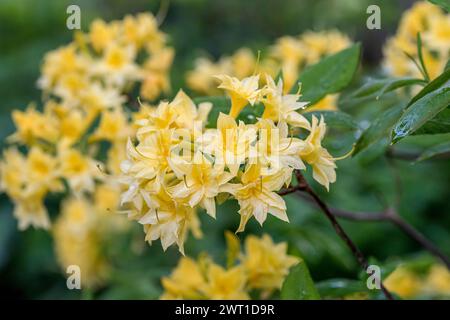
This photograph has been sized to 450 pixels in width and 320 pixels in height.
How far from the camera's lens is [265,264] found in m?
1.24

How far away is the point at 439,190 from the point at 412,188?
104 mm

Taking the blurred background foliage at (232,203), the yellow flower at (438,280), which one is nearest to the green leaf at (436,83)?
the blurred background foliage at (232,203)

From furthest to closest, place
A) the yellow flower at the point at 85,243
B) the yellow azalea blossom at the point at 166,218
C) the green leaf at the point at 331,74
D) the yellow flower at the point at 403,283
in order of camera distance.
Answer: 1. the yellow flower at the point at 85,243
2. the yellow flower at the point at 403,283
3. the green leaf at the point at 331,74
4. the yellow azalea blossom at the point at 166,218

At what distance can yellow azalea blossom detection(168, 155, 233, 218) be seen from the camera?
2.95 ft

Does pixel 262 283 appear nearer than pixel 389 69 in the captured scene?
Yes

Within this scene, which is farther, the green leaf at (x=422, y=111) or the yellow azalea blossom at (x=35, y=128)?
the yellow azalea blossom at (x=35, y=128)

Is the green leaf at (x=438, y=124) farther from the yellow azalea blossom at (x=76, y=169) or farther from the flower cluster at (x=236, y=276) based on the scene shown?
the yellow azalea blossom at (x=76, y=169)

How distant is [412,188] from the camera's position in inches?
96.2

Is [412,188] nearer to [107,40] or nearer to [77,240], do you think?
[77,240]

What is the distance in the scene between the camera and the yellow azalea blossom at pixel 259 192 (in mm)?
897

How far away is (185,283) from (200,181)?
1.14ft

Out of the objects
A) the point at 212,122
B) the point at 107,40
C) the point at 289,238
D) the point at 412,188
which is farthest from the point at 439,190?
the point at 212,122

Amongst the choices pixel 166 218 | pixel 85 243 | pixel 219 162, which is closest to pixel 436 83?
pixel 219 162

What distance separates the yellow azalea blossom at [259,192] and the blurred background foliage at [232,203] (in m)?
0.26
